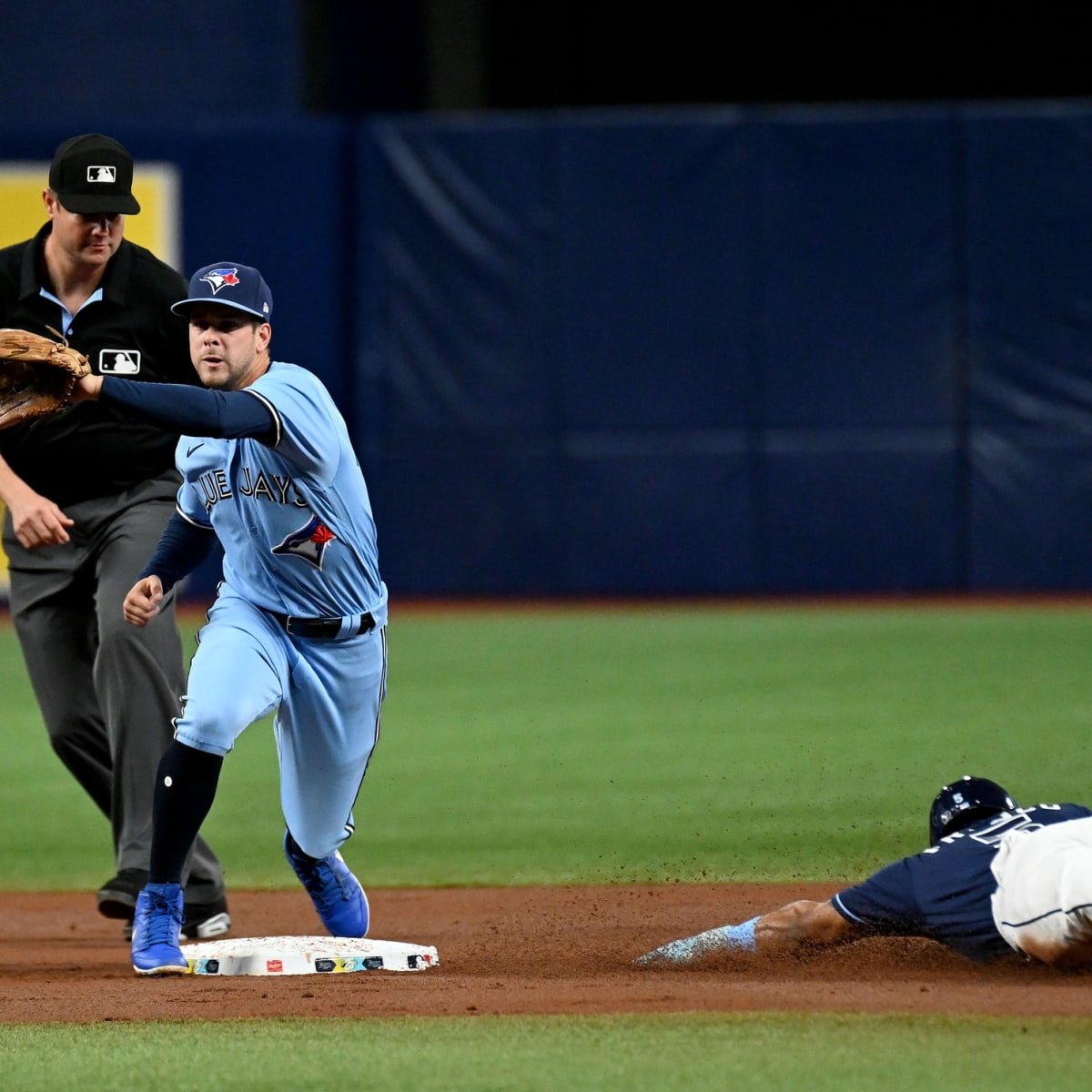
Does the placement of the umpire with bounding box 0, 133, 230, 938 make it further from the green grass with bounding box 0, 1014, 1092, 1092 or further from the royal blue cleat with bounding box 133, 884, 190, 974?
the green grass with bounding box 0, 1014, 1092, 1092

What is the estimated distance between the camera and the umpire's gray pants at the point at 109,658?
16.9 ft

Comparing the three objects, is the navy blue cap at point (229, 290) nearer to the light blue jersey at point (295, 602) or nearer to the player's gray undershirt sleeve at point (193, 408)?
the light blue jersey at point (295, 602)

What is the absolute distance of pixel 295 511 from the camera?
4.61 meters

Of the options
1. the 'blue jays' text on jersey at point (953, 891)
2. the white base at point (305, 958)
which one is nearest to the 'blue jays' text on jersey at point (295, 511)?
the white base at point (305, 958)

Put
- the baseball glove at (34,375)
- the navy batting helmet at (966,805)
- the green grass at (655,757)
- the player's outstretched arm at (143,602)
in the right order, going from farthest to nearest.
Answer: the green grass at (655,757) → the player's outstretched arm at (143,602) → the navy batting helmet at (966,805) → the baseball glove at (34,375)

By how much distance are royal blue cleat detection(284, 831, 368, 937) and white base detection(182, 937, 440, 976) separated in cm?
24

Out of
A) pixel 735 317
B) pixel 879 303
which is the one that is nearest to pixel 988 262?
pixel 879 303

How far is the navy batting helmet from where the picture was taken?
14.3ft

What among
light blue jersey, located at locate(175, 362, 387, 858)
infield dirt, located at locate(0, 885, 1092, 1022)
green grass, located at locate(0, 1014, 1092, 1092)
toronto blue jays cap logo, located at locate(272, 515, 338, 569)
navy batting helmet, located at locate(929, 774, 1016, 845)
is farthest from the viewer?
toronto blue jays cap logo, located at locate(272, 515, 338, 569)

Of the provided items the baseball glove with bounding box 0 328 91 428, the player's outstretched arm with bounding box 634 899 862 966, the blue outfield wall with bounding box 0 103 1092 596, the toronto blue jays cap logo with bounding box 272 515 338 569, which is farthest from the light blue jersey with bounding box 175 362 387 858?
the blue outfield wall with bounding box 0 103 1092 596

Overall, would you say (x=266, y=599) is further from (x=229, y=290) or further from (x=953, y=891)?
(x=953, y=891)

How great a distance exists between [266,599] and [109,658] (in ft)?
2.12

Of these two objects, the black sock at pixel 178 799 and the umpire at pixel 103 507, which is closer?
the black sock at pixel 178 799

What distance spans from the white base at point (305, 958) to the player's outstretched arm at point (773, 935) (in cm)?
55
